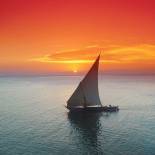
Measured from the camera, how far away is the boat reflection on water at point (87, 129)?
82425mm

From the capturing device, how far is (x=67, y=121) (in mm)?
117812

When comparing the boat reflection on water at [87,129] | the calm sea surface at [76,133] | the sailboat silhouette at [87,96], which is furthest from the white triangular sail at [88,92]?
the calm sea surface at [76,133]

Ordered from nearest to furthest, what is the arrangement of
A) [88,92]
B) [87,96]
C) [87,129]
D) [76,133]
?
[76,133] < [87,129] < [88,92] < [87,96]

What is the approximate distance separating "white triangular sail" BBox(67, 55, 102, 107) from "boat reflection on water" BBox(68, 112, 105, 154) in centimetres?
453

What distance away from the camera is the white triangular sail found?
407 ft

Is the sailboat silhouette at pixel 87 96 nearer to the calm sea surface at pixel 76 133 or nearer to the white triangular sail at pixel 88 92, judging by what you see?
the white triangular sail at pixel 88 92

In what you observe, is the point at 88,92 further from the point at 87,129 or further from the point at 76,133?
the point at 76,133

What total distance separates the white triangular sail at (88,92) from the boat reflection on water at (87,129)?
453 cm

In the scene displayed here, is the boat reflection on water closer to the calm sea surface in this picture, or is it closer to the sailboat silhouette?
the calm sea surface

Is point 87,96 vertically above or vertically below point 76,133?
above

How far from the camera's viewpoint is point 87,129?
104000 mm

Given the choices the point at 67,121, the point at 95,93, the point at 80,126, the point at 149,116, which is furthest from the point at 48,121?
the point at 149,116

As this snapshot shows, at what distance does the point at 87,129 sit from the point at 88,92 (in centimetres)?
2655

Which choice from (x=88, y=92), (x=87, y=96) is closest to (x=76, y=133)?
(x=88, y=92)
